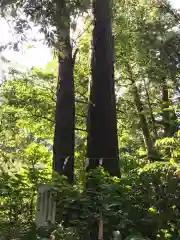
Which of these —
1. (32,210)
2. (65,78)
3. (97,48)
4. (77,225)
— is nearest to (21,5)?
(32,210)

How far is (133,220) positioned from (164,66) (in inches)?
189

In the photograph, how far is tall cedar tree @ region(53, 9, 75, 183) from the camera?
6648mm

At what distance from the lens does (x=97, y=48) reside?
616cm

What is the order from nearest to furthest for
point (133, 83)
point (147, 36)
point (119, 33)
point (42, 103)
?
point (147, 36)
point (119, 33)
point (42, 103)
point (133, 83)

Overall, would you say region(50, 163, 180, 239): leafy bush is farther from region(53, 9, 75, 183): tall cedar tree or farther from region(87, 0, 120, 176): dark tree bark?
region(53, 9, 75, 183): tall cedar tree

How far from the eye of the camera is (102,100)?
19.3 feet

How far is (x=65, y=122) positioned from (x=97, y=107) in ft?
4.32

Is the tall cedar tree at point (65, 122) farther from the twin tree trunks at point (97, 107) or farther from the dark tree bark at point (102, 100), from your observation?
the dark tree bark at point (102, 100)

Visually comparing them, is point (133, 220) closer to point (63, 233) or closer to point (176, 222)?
point (176, 222)

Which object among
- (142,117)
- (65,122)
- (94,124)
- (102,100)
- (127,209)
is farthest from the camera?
(142,117)

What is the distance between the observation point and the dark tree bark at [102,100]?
18.1 ft

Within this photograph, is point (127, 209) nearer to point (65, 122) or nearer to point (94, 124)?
point (94, 124)

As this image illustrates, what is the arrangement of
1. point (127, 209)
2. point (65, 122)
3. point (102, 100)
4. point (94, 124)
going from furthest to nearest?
point (65, 122) → point (102, 100) → point (94, 124) → point (127, 209)

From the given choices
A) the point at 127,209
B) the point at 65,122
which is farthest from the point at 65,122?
the point at 127,209
